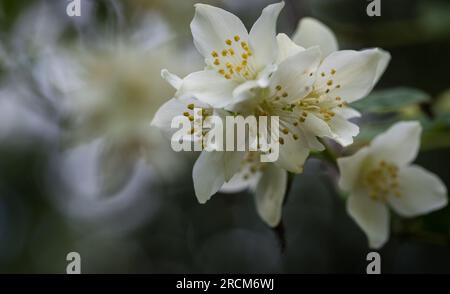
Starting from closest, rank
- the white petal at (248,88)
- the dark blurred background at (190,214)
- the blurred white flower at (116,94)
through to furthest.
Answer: the white petal at (248,88) → the blurred white flower at (116,94) → the dark blurred background at (190,214)

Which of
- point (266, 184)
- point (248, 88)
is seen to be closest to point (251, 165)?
point (266, 184)

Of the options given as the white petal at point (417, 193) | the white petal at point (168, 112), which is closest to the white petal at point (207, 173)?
the white petal at point (168, 112)

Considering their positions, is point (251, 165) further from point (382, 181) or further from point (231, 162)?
point (382, 181)

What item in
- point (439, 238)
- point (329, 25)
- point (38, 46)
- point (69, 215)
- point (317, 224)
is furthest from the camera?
point (317, 224)

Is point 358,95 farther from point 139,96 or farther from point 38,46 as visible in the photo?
point 38,46

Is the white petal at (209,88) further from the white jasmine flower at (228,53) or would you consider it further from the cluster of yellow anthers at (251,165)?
the cluster of yellow anthers at (251,165)

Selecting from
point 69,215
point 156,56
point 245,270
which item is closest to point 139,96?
point 156,56
